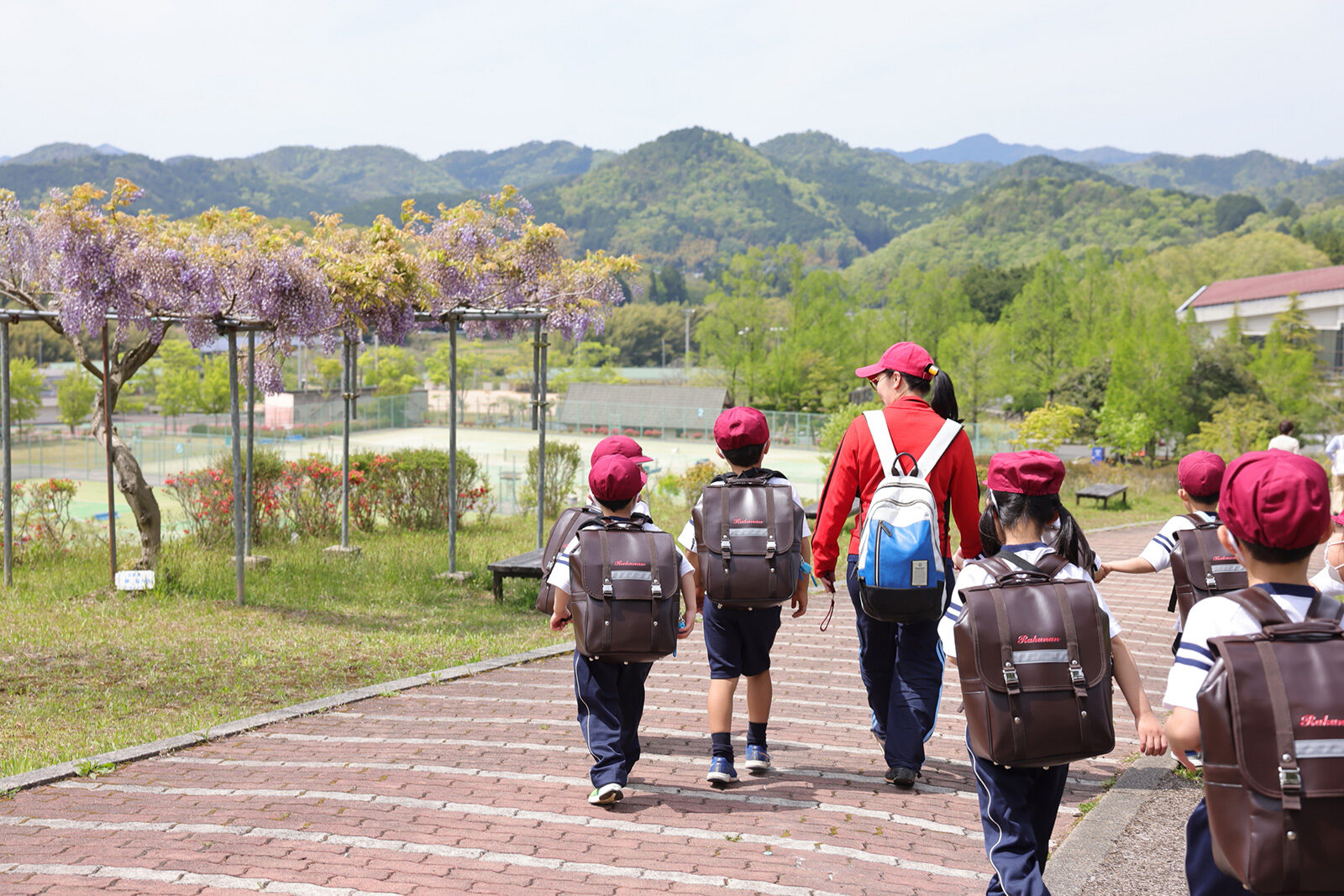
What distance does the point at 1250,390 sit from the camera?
130 feet

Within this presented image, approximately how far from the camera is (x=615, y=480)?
14.2 feet

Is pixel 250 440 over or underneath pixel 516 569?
over

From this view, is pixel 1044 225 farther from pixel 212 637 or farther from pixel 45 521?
pixel 212 637

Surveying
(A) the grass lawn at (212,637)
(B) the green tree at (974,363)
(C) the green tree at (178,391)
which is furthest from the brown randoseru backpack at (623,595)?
(C) the green tree at (178,391)

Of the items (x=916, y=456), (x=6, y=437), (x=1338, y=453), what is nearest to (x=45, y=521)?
(x=6, y=437)

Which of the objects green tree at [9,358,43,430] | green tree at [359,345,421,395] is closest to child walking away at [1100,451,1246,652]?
green tree at [9,358,43,430]

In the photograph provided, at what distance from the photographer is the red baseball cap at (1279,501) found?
237cm

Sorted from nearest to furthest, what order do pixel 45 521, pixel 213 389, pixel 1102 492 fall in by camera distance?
pixel 45 521, pixel 1102 492, pixel 213 389

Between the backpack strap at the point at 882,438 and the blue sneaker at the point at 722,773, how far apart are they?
1416mm

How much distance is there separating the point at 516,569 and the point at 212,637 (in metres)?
2.60

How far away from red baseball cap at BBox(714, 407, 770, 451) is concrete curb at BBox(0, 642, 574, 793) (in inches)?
122

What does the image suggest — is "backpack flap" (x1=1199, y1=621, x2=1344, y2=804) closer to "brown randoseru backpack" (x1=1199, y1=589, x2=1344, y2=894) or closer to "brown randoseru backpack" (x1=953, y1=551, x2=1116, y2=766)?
"brown randoseru backpack" (x1=1199, y1=589, x2=1344, y2=894)

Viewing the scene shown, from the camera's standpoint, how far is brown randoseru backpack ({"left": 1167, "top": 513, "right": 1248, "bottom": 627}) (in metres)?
4.84

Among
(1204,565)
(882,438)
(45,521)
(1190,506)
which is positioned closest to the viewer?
(882,438)
